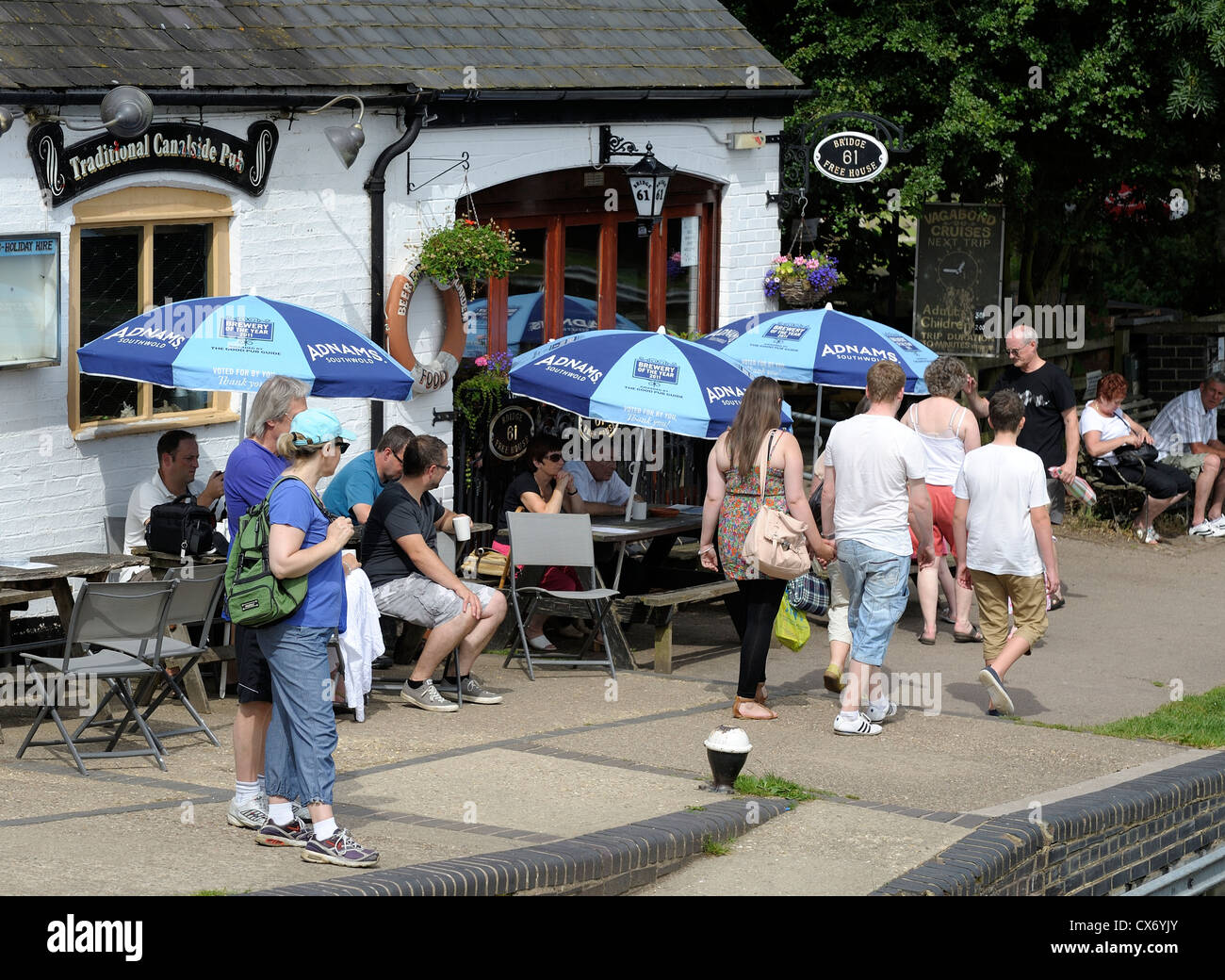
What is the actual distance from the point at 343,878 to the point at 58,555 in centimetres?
402

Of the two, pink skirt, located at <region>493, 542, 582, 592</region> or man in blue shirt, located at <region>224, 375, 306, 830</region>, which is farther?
pink skirt, located at <region>493, 542, 582, 592</region>

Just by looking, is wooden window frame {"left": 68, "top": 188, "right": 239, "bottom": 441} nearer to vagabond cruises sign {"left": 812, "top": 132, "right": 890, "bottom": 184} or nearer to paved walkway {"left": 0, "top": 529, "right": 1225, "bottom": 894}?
paved walkway {"left": 0, "top": 529, "right": 1225, "bottom": 894}

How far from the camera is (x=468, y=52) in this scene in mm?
12516

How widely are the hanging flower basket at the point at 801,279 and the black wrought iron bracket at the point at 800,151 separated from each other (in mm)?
518

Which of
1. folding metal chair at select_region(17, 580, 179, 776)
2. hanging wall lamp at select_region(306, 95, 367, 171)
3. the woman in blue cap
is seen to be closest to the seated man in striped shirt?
hanging wall lamp at select_region(306, 95, 367, 171)

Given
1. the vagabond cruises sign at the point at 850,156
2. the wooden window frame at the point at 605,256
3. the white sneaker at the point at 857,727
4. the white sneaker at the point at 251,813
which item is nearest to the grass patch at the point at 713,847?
the white sneaker at the point at 251,813

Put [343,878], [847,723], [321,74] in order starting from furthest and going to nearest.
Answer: [321,74]
[847,723]
[343,878]

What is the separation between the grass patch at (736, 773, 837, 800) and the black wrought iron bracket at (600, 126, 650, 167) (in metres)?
6.81

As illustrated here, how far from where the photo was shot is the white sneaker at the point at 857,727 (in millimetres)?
8688

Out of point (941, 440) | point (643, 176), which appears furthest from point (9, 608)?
point (643, 176)

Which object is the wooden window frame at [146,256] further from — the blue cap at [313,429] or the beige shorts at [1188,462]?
the beige shorts at [1188,462]

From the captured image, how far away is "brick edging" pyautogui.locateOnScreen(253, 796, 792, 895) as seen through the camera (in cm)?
Result: 583
